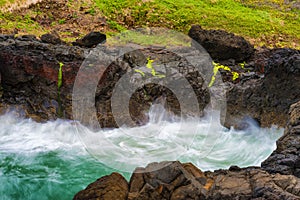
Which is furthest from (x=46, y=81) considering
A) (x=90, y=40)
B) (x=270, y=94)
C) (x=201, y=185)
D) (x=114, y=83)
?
(x=201, y=185)

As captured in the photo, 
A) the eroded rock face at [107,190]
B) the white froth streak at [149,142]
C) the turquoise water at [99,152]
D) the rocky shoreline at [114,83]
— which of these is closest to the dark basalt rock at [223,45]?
the rocky shoreline at [114,83]

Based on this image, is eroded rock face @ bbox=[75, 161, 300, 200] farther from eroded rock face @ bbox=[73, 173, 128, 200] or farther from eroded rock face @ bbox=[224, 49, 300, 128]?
eroded rock face @ bbox=[224, 49, 300, 128]

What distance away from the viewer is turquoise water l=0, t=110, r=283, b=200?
21.8 feet

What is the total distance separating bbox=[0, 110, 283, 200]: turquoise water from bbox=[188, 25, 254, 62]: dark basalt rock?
3.59 meters

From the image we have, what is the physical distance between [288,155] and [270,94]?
12.0 ft

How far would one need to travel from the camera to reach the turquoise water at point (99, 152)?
663 centimetres

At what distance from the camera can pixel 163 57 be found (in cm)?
1194

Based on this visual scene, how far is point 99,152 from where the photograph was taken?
26.7ft

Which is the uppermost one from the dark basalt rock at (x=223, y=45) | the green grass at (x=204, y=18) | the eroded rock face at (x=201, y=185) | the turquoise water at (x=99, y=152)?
the green grass at (x=204, y=18)

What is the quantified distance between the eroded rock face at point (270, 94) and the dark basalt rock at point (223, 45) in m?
3.36

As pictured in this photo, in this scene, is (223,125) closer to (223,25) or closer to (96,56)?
(96,56)

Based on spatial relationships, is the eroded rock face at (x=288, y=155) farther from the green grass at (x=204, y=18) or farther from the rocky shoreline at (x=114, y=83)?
the green grass at (x=204, y=18)

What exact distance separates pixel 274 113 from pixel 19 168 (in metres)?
5.50

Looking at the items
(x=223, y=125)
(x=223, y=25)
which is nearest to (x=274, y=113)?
(x=223, y=125)
